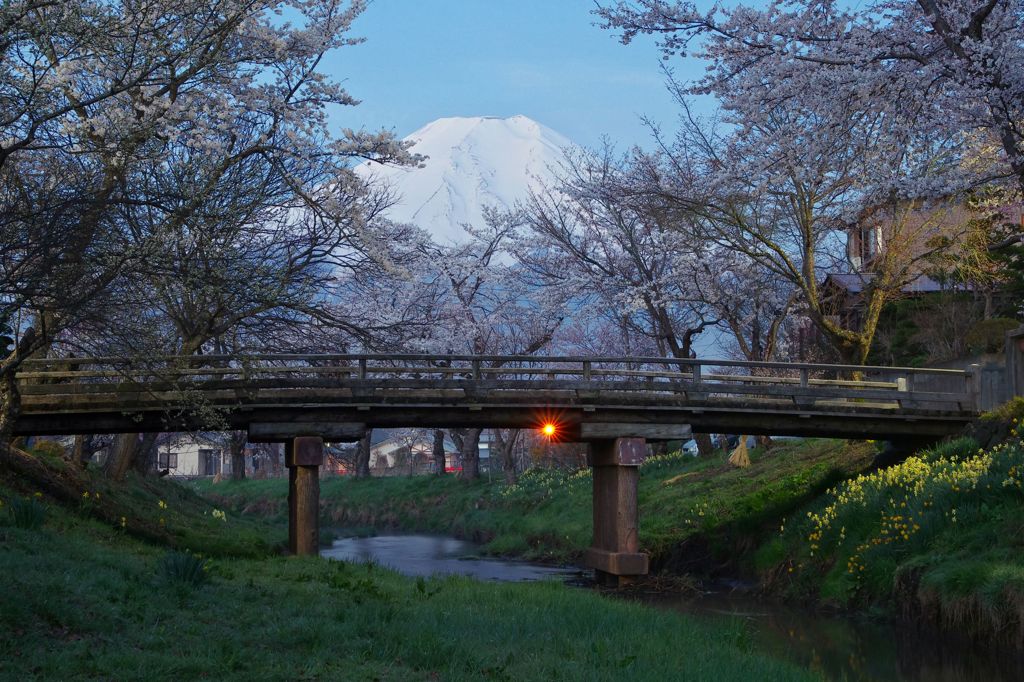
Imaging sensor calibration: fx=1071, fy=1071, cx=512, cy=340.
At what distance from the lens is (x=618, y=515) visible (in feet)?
80.2

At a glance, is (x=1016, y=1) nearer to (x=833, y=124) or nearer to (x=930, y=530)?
(x=833, y=124)

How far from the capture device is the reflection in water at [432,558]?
2733cm

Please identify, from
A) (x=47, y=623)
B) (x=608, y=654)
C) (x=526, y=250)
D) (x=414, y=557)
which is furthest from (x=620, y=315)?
(x=47, y=623)

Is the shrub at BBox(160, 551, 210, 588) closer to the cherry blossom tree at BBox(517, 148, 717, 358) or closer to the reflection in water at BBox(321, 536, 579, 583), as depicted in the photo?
the reflection in water at BBox(321, 536, 579, 583)

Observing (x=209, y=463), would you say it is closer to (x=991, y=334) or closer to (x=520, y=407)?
(x=991, y=334)

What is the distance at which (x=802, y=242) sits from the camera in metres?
31.5

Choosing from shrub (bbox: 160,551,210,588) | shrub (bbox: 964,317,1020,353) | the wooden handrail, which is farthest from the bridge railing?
shrub (bbox: 160,551,210,588)

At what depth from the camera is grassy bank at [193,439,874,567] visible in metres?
28.0

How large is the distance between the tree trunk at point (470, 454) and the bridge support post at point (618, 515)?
2495cm

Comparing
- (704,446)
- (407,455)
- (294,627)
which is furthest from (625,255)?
(407,455)

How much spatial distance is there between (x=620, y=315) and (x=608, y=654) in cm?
2728

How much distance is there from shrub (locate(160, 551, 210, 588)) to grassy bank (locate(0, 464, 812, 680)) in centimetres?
2

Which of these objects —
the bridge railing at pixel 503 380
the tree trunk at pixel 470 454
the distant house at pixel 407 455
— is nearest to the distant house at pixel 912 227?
the bridge railing at pixel 503 380

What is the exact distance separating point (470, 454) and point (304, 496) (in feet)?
93.7
